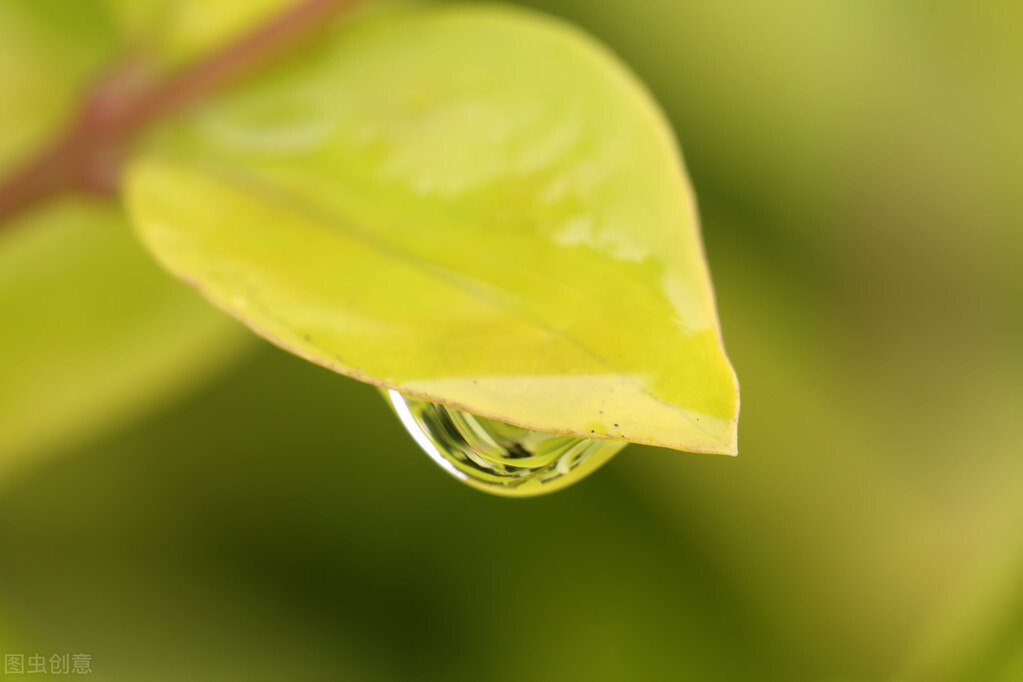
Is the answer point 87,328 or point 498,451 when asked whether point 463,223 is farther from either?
point 87,328

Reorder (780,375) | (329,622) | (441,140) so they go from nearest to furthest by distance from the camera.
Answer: (441,140)
(329,622)
(780,375)

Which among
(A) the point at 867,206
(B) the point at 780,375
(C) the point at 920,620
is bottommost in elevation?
(C) the point at 920,620

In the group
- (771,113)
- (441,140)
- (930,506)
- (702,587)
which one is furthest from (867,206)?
(441,140)

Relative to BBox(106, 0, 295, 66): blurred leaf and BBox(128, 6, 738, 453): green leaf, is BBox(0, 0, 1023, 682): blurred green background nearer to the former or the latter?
BBox(106, 0, 295, 66): blurred leaf

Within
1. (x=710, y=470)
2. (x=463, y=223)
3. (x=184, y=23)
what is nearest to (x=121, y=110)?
(x=184, y=23)

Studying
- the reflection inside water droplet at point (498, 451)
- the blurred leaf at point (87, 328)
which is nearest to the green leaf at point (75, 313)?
the blurred leaf at point (87, 328)

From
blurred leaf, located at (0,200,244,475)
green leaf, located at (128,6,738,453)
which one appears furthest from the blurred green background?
green leaf, located at (128,6,738,453)

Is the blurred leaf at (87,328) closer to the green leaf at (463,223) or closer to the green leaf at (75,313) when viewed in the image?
the green leaf at (75,313)

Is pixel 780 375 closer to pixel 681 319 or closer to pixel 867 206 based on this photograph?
pixel 867 206
